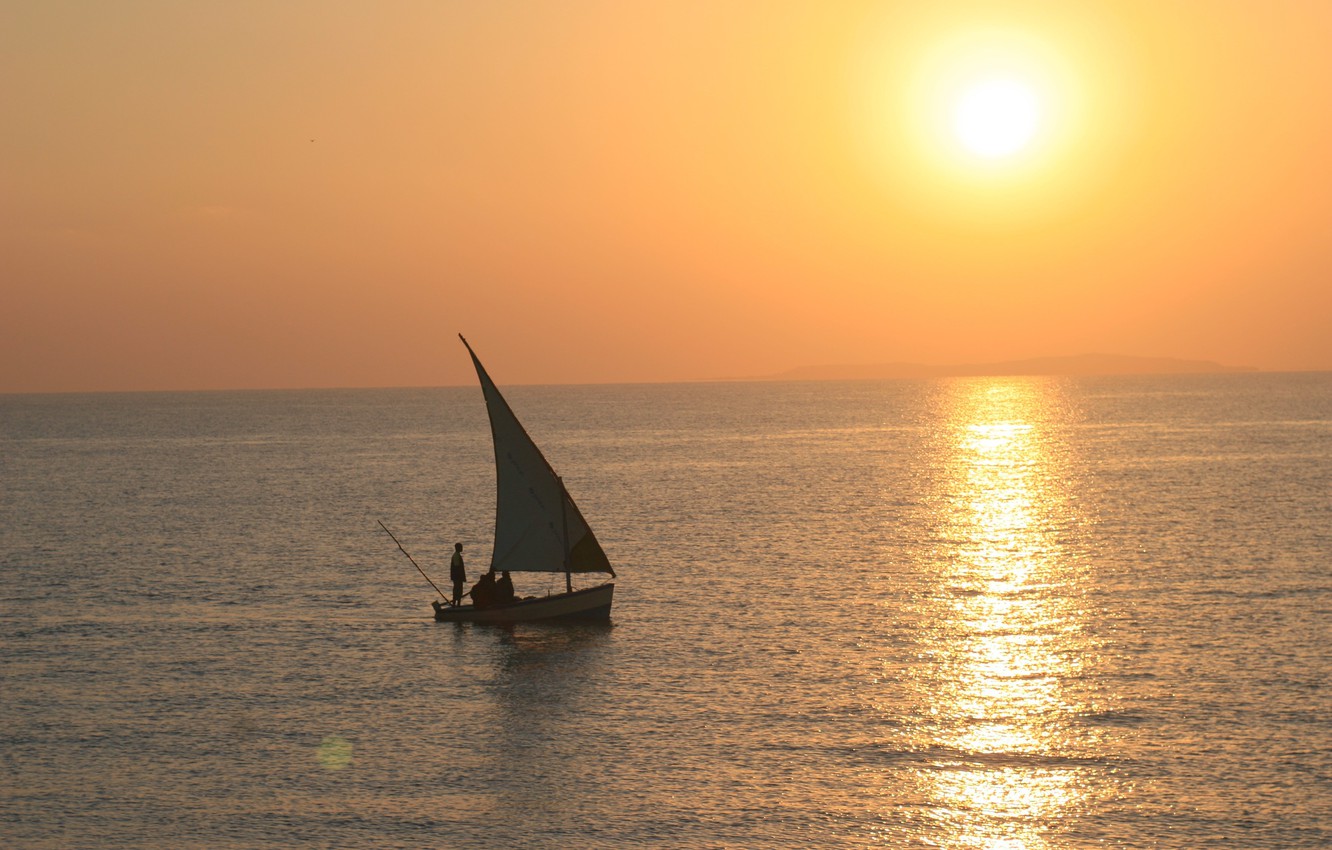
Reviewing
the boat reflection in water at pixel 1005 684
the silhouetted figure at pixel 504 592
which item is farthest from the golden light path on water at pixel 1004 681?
the silhouetted figure at pixel 504 592

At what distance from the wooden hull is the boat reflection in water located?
12252 millimetres

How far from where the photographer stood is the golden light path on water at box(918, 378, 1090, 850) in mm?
30641

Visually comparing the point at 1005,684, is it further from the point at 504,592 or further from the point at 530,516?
the point at 530,516

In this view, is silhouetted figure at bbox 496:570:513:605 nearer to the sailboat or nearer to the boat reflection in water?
the sailboat

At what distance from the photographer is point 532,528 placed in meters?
54.0

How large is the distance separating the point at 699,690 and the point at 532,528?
1482cm

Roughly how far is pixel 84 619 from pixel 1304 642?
150 feet

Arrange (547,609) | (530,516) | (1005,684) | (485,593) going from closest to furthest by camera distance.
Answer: (1005,684)
(547,609)
(485,593)
(530,516)

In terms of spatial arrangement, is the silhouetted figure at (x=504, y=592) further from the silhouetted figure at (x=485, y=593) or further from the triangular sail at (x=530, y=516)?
the triangular sail at (x=530, y=516)

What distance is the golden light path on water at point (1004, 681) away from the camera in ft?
101

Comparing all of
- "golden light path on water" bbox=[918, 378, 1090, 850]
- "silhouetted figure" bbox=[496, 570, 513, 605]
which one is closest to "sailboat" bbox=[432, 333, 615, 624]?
"silhouetted figure" bbox=[496, 570, 513, 605]

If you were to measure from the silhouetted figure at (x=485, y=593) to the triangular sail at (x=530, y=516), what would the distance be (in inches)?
46.4

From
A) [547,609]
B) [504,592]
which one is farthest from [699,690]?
[504,592]

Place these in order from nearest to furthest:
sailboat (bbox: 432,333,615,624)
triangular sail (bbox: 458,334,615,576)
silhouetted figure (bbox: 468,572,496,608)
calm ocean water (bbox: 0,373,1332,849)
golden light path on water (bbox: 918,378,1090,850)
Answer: calm ocean water (bbox: 0,373,1332,849) < golden light path on water (bbox: 918,378,1090,850) < silhouetted figure (bbox: 468,572,496,608) < sailboat (bbox: 432,333,615,624) < triangular sail (bbox: 458,334,615,576)
